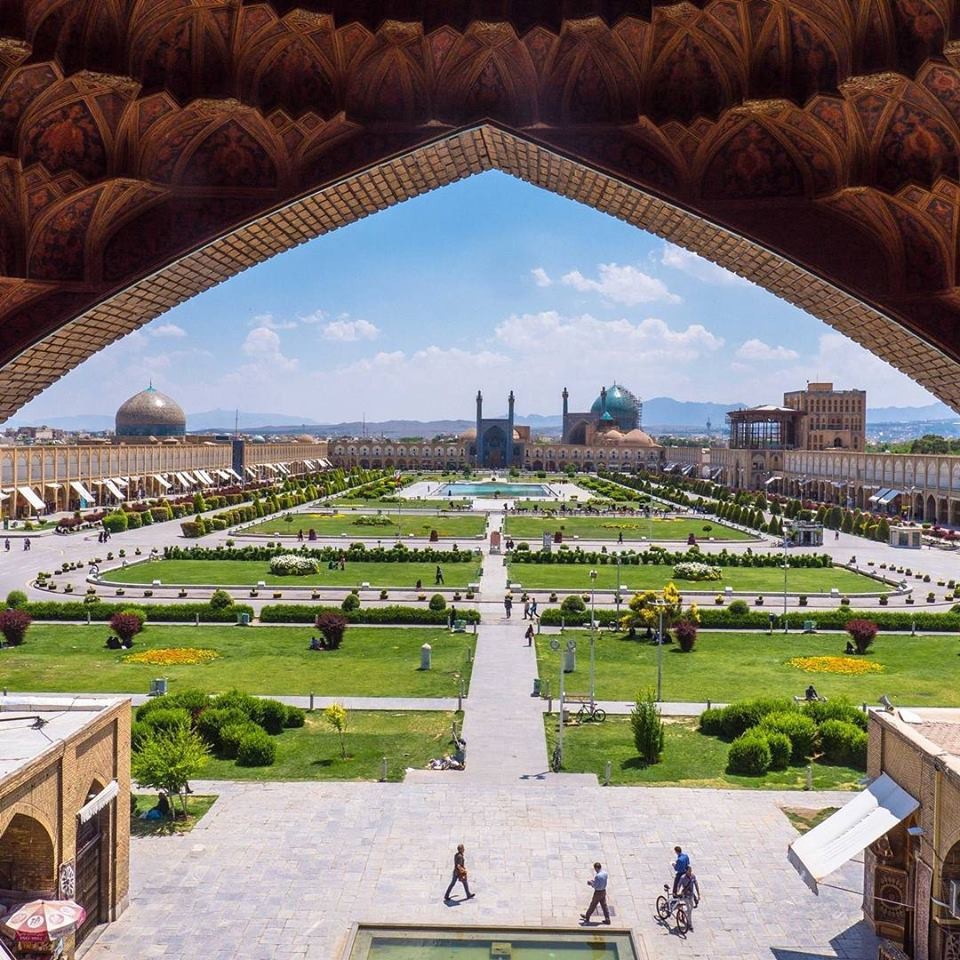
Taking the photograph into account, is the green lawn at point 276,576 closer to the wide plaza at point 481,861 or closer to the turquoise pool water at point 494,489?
the wide plaza at point 481,861

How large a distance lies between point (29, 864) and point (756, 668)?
14624mm

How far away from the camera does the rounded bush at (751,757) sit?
12.8 metres

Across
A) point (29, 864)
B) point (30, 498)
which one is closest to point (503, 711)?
point (29, 864)

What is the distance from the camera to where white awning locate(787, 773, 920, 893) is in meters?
7.70

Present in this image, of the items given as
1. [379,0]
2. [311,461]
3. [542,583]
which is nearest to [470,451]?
[311,461]

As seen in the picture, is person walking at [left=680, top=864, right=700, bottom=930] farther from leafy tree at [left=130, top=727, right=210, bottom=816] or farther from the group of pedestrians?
leafy tree at [left=130, top=727, right=210, bottom=816]

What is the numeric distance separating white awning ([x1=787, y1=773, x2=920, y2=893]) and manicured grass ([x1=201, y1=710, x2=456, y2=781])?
5.56 meters

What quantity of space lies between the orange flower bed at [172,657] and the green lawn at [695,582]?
420 inches

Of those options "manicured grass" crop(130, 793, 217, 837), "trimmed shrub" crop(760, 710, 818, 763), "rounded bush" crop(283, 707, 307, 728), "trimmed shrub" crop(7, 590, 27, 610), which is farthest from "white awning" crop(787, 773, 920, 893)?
"trimmed shrub" crop(7, 590, 27, 610)

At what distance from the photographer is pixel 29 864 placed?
7145mm

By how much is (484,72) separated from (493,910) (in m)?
6.93

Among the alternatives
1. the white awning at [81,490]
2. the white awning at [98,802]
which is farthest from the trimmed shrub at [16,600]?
the white awning at [81,490]

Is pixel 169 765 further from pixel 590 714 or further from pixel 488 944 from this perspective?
pixel 590 714

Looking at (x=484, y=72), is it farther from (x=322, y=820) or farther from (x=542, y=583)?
(x=542, y=583)
